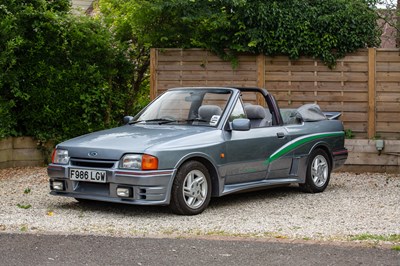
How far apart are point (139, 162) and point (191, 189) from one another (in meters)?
0.77

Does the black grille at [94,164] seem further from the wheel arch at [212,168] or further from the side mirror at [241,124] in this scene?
the side mirror at [241,124]

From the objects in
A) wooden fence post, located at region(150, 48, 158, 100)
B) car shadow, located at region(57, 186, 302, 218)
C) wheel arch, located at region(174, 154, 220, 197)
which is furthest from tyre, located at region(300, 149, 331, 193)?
wooden fence post, located at region(150, 48, 158, 100)

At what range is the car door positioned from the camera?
10344mm

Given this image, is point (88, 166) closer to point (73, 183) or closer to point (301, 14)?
point (73, 183)

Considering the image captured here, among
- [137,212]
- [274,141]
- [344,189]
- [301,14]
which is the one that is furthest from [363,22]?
[137,212]

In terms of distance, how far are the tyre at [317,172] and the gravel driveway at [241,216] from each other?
0.15 m

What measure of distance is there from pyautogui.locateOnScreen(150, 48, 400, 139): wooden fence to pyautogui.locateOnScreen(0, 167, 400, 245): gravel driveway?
2.59 m

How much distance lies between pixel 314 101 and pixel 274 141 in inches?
168

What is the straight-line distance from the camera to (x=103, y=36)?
50.4 ft

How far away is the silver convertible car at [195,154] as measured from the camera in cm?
938

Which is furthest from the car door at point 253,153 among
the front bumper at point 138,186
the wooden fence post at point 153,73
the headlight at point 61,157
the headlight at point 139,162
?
the wooden fence post at point 153,73

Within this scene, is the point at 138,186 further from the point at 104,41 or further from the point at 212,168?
the point at 104,41

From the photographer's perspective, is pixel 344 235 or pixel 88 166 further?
pixel 88 166

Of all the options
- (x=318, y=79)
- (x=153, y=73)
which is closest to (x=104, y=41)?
(x=153, y=73)
